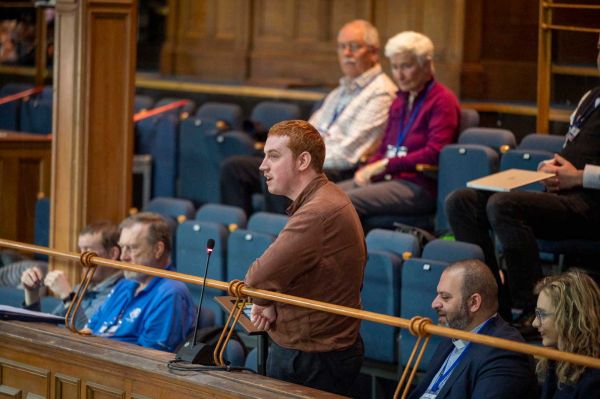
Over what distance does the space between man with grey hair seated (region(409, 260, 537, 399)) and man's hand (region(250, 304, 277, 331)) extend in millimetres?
481

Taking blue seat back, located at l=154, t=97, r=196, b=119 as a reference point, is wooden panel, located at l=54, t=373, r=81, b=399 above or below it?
below

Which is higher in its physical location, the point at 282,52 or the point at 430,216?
the point at 282,52

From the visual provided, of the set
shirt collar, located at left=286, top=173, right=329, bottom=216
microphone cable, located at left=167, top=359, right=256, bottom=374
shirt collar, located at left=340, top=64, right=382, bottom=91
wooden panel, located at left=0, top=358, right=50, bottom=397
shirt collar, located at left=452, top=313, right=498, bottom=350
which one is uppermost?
shirt collar, located at left=340, top=64, right=382, bottom=91

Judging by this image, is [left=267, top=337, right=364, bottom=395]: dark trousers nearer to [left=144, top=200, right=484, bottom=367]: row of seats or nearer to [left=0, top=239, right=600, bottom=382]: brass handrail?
[left=0, top=239, right=600, bottom=382]: brass handrail

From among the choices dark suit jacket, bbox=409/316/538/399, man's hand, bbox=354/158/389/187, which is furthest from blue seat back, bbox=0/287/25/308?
dark suit jacket, bbox=409/316/538/399

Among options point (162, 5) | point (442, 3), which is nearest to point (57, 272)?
point (442, 3)

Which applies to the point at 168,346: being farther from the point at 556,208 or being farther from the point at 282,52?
the point at 282,52

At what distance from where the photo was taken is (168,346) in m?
3.95

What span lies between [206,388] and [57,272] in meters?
1.64

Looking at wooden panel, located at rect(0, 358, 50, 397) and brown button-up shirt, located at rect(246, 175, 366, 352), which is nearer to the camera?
brown button-up shirt, located at rect(246, 175, 366, 352)

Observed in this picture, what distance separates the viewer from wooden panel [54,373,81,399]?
3.69 m

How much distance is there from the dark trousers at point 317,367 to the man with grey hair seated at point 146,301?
0.60m

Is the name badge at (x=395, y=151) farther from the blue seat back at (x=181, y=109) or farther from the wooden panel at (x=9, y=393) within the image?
the wooden panel at (x=9, y=393)

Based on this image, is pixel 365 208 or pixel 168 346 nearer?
pixel 168 346
